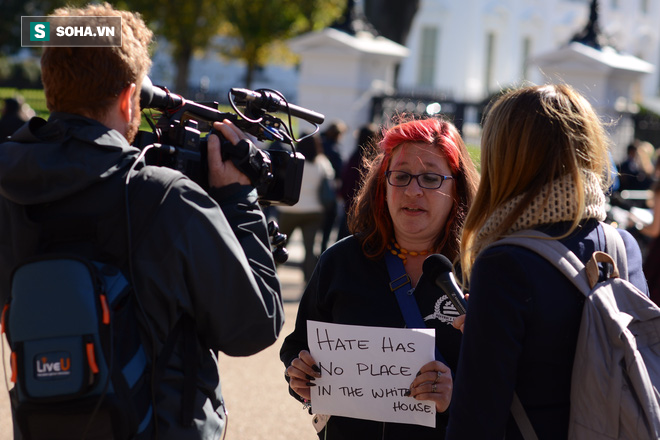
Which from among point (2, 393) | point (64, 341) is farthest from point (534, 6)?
point (64, 341)

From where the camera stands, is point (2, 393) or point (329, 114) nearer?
point (2, 393)

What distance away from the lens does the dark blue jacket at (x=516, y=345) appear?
2014mm

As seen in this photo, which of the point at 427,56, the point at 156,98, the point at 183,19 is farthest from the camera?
the point at 427,56

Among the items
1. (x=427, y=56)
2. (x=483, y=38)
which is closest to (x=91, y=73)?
(x=427, y=56)

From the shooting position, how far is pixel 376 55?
14.4m

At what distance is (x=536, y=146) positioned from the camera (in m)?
2.12

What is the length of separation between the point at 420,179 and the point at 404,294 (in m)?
0.43

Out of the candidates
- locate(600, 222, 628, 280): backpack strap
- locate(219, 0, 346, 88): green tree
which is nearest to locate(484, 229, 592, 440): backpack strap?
locate(600, 222, 628, 280): backpack strap

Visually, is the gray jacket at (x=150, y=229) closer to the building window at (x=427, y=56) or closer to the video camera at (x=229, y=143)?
the video camera at (x=229, y=143)

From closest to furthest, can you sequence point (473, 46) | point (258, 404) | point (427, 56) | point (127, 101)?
1. point (127, 101)
2. point (258, 404)
3. point (473, 46)
4. point (427, 56)

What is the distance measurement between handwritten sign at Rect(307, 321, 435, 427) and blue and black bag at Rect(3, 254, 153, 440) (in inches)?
30.8

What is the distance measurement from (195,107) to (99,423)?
0.98m

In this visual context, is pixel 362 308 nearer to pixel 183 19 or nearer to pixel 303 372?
pixel 303 372

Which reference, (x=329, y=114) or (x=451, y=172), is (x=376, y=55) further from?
(x=451, y=172)
